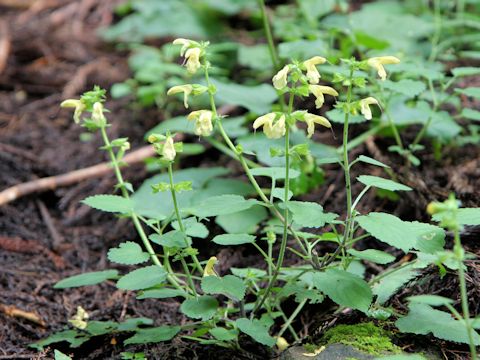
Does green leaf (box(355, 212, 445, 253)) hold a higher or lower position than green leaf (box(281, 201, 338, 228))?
lower

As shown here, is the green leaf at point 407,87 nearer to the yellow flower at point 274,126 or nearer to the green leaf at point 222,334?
the yellow flower at point 274,126

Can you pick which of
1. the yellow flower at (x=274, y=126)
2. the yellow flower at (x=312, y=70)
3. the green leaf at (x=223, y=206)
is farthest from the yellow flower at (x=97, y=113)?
the yellow flower at (x=312, y=70)

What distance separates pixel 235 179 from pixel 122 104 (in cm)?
175

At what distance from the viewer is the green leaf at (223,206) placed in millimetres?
1751

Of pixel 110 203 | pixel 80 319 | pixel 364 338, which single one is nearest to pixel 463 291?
pixel 364 338

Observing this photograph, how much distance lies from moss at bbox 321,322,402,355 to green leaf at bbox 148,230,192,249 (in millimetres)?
546

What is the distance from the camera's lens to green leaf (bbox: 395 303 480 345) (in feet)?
5.60

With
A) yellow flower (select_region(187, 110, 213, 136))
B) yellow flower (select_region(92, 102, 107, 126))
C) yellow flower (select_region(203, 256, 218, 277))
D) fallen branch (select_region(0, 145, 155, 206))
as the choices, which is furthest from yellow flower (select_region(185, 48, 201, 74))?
fallen branch (select_region(0, 145, 155, 206))

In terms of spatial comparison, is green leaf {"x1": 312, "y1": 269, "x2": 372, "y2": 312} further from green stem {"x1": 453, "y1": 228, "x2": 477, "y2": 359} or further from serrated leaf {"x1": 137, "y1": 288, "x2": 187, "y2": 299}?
serrated leaf {"x1": 137, "y1": 288, "x2": 187, "y2": 299}

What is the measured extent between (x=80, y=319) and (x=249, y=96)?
4.91 ft

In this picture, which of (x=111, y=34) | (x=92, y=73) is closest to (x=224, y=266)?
(x=92, y=73)

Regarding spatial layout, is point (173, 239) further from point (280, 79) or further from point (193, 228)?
point (280, 79)

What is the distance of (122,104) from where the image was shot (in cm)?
459

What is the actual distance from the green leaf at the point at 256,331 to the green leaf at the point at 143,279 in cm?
28
